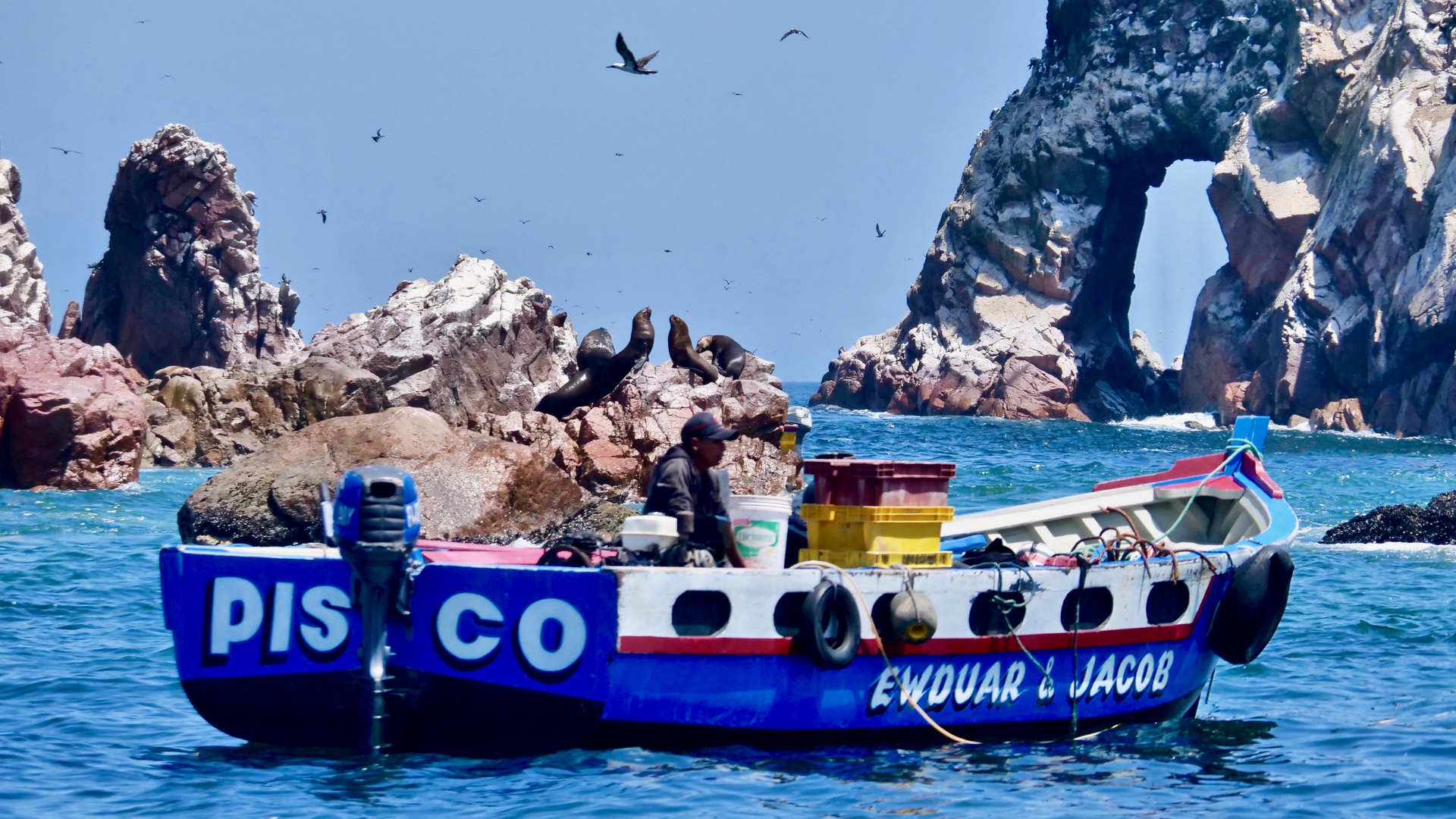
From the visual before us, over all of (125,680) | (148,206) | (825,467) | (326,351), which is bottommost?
(125,680)

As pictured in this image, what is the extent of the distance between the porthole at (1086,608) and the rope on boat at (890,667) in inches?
42.6

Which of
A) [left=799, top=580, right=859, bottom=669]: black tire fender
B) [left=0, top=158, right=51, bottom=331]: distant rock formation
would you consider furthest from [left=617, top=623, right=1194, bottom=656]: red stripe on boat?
[left=0, top=158, right=51, bottom=331]: distant rock formation

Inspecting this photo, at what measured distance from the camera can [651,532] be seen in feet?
27.7

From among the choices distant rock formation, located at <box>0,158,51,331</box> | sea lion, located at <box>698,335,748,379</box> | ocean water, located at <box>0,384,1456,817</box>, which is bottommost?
ocean water, located at <box>0,384,1456,817</box>

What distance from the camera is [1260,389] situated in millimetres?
70375

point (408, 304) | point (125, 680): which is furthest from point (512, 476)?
point (408, 304)

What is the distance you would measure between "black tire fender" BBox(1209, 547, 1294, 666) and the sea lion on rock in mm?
21467

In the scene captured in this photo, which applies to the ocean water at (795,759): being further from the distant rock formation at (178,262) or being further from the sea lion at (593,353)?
the distant rock formation at (178,262)

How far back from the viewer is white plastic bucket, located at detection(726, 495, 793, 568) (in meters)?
8.78

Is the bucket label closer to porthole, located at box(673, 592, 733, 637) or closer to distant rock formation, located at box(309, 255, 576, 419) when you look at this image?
porthole, located at box(673, 592, 733, 637)

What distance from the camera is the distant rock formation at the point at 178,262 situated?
58.1 metres

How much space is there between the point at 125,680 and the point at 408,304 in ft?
94.0

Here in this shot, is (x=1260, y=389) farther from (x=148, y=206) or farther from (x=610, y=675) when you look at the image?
(x=610, y=675)

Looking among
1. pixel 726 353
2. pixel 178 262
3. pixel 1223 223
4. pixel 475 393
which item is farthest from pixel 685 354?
pixel 1223 223
